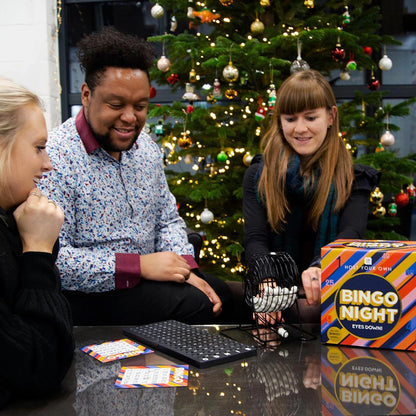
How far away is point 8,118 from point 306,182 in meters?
1.22

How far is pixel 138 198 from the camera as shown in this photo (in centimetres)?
187

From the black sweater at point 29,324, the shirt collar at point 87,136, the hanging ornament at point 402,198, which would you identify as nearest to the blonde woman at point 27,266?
the black sweater at point 29,324

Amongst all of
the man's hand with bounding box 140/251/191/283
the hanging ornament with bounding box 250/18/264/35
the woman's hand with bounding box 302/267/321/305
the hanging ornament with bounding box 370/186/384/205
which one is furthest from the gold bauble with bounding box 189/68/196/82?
the woman's hand with bounding box 302/267/321/305

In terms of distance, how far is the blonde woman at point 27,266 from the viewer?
86cm

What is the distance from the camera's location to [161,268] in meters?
1.73

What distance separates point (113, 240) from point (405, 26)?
353 cm

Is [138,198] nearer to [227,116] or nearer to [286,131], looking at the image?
[286,131]

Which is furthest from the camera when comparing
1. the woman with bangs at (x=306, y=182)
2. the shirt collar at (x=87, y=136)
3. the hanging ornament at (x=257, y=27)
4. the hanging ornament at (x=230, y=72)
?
the hanging ornament at (x=257, y=27)

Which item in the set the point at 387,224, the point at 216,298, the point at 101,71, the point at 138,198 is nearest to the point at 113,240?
the point at 138,198

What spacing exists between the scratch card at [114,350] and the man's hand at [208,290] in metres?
0.66

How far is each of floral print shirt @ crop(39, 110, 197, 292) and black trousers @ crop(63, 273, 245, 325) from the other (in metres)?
0.04

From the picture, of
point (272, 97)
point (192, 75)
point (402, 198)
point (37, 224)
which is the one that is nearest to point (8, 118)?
point (37, 224)

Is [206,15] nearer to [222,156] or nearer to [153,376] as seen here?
[222,156]

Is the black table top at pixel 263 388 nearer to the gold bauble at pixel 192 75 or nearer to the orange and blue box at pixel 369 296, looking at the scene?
the orange and blue box at pixel 369 296
